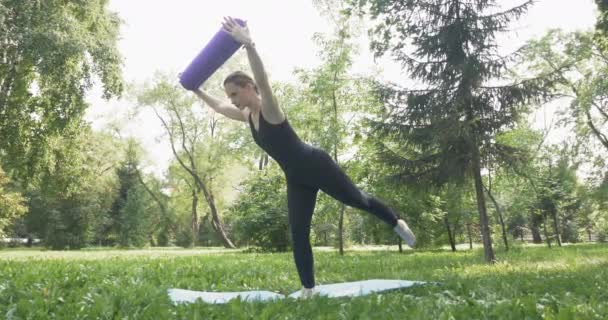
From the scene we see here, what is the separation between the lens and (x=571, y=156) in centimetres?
2569

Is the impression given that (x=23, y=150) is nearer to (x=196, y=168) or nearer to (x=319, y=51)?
(x=319, y=51)

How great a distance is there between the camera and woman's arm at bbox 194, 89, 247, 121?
4691 millimetres

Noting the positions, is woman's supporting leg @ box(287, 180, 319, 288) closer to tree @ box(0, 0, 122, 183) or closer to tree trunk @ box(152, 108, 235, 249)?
tree @ box(0, 0, 122, 183)

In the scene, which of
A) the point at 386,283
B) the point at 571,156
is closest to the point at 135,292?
the point at 386,283

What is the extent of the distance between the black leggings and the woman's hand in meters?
1.18

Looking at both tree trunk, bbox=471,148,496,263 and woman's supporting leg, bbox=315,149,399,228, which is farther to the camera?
tree trunk, bbox=471,148,496,263

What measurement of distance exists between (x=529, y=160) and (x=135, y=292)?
10.0m

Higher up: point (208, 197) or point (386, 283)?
point (208, 197)

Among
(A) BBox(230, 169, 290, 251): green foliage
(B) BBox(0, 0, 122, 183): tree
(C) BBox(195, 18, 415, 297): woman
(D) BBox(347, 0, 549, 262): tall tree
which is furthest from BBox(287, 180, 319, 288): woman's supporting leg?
(A) BBox(230, 169, 290, 251): green foliage

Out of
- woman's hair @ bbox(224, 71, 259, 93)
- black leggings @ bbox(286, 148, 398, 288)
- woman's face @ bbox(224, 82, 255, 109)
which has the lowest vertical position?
black leggings @ bbox(286, 148, 398, 288)

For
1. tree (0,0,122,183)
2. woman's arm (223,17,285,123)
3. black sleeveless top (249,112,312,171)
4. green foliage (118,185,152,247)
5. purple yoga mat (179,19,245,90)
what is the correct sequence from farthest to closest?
1. green foliage (118,185,152,247)
2. tree (0,0,122,183)
3. black sleeveless top (249,112,312,171)
4. purple yoga mat (179,19,245,90)
5. woman's arm (223,17,285,123)

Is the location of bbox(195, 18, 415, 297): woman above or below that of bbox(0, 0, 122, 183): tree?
below

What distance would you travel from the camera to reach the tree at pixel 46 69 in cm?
1407

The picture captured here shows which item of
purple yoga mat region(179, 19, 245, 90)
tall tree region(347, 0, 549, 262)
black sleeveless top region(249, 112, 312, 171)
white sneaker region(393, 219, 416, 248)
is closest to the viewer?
purple yoga mat region(179, 19, 245, 90)
